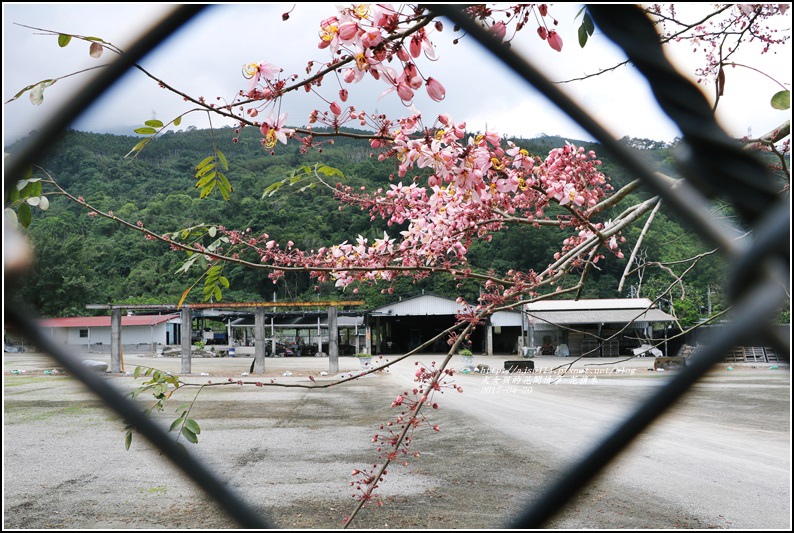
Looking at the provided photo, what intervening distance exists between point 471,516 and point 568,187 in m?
2.64

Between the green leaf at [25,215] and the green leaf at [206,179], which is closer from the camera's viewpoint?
the green leaf at [25,215]

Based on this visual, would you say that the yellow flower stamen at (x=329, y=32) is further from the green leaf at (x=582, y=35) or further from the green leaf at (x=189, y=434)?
the green leaf at (x=189, y=434)

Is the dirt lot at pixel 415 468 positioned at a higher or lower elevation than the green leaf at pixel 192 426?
Answer: lower

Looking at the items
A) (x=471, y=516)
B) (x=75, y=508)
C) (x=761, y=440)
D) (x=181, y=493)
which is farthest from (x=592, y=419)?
(x=75, y=508)

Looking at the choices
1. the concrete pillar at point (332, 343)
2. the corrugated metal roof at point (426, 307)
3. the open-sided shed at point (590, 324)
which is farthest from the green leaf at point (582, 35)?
the corrugated metal roof at point (426, 307)

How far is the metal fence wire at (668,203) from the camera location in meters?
0.20

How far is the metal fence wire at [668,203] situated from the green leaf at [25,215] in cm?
34

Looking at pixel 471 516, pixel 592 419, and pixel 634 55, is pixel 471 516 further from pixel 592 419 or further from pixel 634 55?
pixel 592 419

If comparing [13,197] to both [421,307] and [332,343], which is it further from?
[421,307]

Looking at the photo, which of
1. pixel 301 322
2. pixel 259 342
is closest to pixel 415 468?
pixel 259 342

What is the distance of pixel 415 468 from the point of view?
4.80 meters

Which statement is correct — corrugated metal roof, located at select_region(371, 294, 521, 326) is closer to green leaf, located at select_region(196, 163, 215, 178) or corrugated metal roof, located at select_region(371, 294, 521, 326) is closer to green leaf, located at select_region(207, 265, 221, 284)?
green leaf, located at select_region(207, 265, 221, 284)

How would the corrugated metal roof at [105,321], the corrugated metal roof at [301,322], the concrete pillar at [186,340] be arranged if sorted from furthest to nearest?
the corrugated metal roof at [105,321] → the corrugated metal roof at [301,322] → the concrete pillar at [186,340]

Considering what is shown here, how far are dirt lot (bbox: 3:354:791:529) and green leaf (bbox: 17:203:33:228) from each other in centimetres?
138
